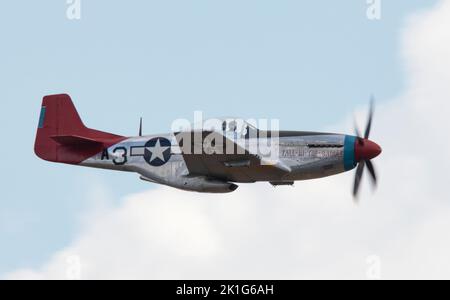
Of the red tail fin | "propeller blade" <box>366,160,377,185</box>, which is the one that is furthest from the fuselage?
the red tail fin

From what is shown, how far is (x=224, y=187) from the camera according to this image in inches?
1117

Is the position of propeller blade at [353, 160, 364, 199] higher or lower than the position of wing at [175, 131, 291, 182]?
lower

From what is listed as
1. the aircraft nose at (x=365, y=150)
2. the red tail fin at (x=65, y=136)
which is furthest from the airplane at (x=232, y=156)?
the red tail fin at (x=65, y=136)

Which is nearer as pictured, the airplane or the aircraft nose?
the airplane

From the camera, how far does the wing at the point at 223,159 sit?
89.5 feet

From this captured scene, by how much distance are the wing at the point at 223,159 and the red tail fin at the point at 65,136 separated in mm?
2918

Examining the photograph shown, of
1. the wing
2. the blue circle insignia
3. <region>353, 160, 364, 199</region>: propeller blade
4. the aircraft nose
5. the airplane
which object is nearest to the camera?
the wing

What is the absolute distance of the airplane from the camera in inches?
1086

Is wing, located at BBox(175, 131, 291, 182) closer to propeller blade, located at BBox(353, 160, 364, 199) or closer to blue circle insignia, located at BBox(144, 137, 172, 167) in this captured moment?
blue circle insignia, located at BBox(144, 137, 172, 167)

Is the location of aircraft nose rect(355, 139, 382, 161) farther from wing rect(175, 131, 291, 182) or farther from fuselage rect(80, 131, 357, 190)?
wing rect(175, 131, 291, 182)

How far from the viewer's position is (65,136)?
99.0ft

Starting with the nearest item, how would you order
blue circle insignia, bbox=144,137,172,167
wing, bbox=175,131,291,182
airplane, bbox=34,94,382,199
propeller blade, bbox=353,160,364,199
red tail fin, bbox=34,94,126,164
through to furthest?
wing, bbox=175,131,291,182
airplane, bbox=34,94,382,199
propeller blade, bbox=353,160,364,199
blue circle insignia, bbox=144,137,172,167
red tail fin, bbox=34,94,126,164

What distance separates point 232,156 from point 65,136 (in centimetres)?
512

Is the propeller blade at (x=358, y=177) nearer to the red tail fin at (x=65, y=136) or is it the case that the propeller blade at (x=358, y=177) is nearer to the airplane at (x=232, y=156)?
the airplane at (x=232, y=156)
